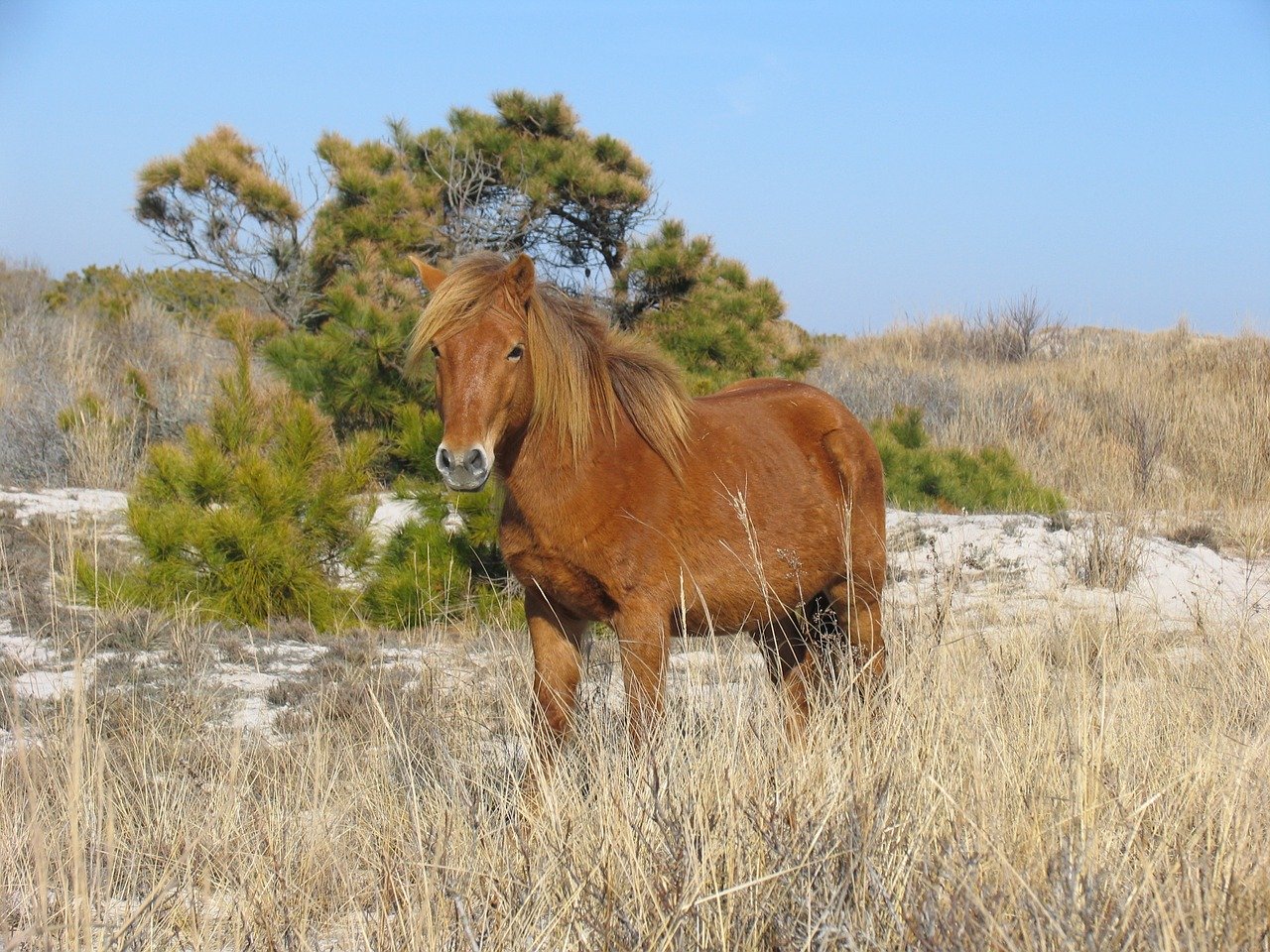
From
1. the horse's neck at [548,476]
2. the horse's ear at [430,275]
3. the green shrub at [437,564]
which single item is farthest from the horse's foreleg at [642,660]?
the green shrub at [437,564]

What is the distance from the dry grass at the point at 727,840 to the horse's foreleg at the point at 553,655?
102 millimetres

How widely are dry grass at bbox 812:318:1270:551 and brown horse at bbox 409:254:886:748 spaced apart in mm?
5387

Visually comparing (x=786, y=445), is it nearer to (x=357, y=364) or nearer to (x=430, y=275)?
(x=430, y=275)

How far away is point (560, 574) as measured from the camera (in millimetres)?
3551

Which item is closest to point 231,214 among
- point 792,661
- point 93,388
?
point 93,388

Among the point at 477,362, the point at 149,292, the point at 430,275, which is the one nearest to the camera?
the point at 477,362

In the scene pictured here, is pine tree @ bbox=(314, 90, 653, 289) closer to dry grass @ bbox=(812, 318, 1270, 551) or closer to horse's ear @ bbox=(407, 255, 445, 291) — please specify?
dry grass @ bbox=(812, 318, 1270, 551)

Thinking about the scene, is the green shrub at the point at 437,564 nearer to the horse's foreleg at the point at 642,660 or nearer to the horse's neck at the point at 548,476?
the horse's neck at the point at 548,476

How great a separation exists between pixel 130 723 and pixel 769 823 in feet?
9.95

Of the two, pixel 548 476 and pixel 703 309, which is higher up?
pixel 703 309

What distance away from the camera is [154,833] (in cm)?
289

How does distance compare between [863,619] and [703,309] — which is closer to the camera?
[863,619]

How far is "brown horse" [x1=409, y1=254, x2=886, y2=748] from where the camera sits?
3426 millimetres

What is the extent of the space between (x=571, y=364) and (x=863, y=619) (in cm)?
163
